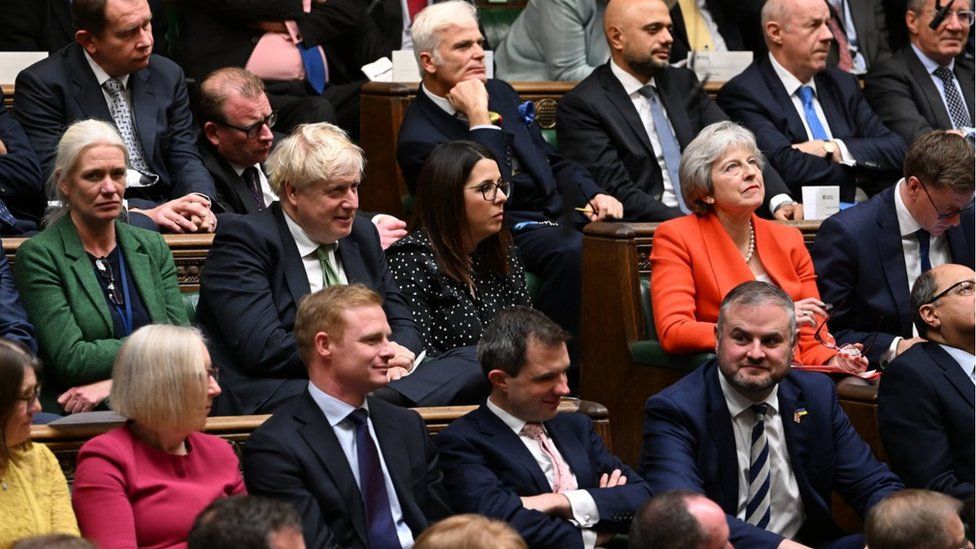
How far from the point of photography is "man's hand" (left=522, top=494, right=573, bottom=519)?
3.49 metres

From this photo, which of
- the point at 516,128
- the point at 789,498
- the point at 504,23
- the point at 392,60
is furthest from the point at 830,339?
the point at 504,23

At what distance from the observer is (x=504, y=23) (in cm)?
647

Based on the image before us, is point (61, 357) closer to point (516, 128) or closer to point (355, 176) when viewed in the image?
point (355, 176)

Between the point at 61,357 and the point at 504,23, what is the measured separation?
10.0 feet

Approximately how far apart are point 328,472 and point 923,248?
2066 mm

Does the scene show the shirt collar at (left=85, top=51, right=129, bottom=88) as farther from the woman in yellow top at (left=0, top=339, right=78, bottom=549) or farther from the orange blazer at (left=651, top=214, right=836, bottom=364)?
the woman in yellow top at (left=0, top=339, right=78, bottom=549)

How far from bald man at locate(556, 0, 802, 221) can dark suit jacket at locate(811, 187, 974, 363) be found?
66 centimetres

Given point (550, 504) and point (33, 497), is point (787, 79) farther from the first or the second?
point (33, 497)

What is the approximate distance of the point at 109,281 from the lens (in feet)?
13.0

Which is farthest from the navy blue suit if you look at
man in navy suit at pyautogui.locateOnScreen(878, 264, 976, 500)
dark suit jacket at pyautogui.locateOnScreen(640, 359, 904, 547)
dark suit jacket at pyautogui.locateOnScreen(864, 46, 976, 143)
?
dark suit jacket at pyautogui.locateOnScreen(864, 46, 976, 143)

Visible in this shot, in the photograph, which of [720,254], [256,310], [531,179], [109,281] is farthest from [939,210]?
[109,281]

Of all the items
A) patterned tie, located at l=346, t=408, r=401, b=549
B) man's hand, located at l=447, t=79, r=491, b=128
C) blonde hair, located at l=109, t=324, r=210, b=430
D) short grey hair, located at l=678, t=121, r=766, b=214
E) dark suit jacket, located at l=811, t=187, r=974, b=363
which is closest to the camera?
blonde hair, located at l=109, t=324, r=210, b=430

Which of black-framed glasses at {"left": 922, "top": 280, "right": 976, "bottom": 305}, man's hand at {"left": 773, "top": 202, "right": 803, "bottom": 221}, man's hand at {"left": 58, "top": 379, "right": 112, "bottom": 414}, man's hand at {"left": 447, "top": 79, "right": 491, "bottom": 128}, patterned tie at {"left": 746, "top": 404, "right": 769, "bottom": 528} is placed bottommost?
patterned tie at {"left": 746, "top": 404, "right": 769, "bottom": 528}

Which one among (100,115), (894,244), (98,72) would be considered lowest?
(894,244)
